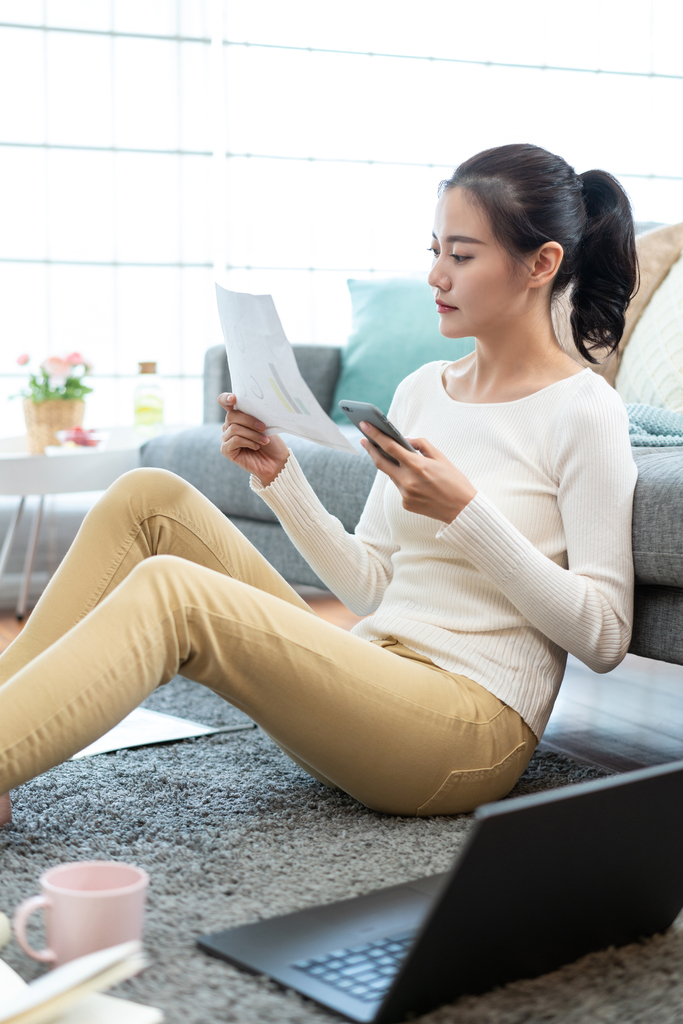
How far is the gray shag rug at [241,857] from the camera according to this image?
896mm

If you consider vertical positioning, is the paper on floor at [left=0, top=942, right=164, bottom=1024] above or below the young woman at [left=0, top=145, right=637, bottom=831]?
below

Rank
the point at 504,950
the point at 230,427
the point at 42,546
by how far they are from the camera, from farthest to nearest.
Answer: the point at 42,546 → the point at 230,427 → the point at 504,950

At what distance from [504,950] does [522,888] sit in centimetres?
8

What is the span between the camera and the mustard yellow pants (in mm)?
1059

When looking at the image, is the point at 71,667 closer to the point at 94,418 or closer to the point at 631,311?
the point at 631,311

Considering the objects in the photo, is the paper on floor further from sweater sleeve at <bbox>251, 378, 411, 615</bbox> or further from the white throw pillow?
the white throw pillow

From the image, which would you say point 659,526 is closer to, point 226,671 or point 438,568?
point 438,568

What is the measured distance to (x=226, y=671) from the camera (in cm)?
114

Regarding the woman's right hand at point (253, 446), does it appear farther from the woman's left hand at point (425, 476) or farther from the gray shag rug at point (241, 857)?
the gray shag rug at point (241, 857)

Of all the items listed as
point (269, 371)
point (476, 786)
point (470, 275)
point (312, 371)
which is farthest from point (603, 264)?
point (312, 371)

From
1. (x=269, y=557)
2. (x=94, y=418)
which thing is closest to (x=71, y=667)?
(x=269, y=557)

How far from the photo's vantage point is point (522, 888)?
2.80 feet

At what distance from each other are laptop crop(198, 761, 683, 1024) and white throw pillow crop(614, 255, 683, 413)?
3.70 ft

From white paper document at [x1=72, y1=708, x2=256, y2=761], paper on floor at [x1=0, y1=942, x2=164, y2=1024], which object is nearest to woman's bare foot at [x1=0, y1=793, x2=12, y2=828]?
white paper document at [x1=72, y1=708, x2=256, y2=761]
